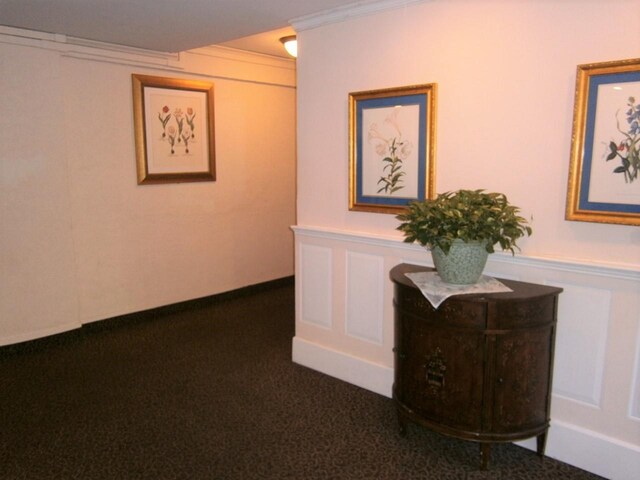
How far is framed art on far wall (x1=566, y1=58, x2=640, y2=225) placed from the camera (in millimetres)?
2215

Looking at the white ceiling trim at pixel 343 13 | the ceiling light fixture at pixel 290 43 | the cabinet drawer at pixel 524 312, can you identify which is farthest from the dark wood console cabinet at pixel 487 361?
the ceiling light fixture at pixel 290 43

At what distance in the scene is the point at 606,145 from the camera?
2.29m

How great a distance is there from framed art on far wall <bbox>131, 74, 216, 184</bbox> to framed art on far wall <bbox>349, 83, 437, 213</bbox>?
6.84ft

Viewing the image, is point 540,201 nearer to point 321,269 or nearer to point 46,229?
point 321,269

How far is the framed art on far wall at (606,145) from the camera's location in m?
2.21

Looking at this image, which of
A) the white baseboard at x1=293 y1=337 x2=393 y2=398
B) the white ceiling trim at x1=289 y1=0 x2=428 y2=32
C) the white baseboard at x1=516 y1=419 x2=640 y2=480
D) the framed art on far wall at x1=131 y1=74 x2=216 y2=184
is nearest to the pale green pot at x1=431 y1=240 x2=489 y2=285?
the white baseboard at x1=516 y1=419 x2=640 y2=480

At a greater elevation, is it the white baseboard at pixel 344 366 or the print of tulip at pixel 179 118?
the print of tulip at pixel 179 118

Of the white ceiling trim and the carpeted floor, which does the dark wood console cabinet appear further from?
the white ceiling trim

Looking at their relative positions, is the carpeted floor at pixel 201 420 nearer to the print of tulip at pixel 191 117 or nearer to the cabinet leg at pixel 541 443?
the cabinet leg at pixel 541 443

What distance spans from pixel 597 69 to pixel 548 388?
1.47 meters

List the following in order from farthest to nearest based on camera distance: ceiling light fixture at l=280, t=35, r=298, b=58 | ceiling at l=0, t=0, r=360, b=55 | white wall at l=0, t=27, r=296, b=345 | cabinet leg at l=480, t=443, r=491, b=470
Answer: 1. ceiling light fixture at l=280, t=35, r=298, b=58
2. white wall at l=0, t=27, r=296, b=345
3. ceiling at l=0, t=0, r=360, b=55
4. cabinet leg at l=480, t=443, r=491, b=470

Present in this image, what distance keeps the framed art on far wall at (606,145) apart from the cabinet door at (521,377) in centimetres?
60

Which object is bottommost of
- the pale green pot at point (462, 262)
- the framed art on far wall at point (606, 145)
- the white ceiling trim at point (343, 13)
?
the pale green pot at point (462, 262)

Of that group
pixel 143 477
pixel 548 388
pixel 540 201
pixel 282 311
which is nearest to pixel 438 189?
pixel 540 201
